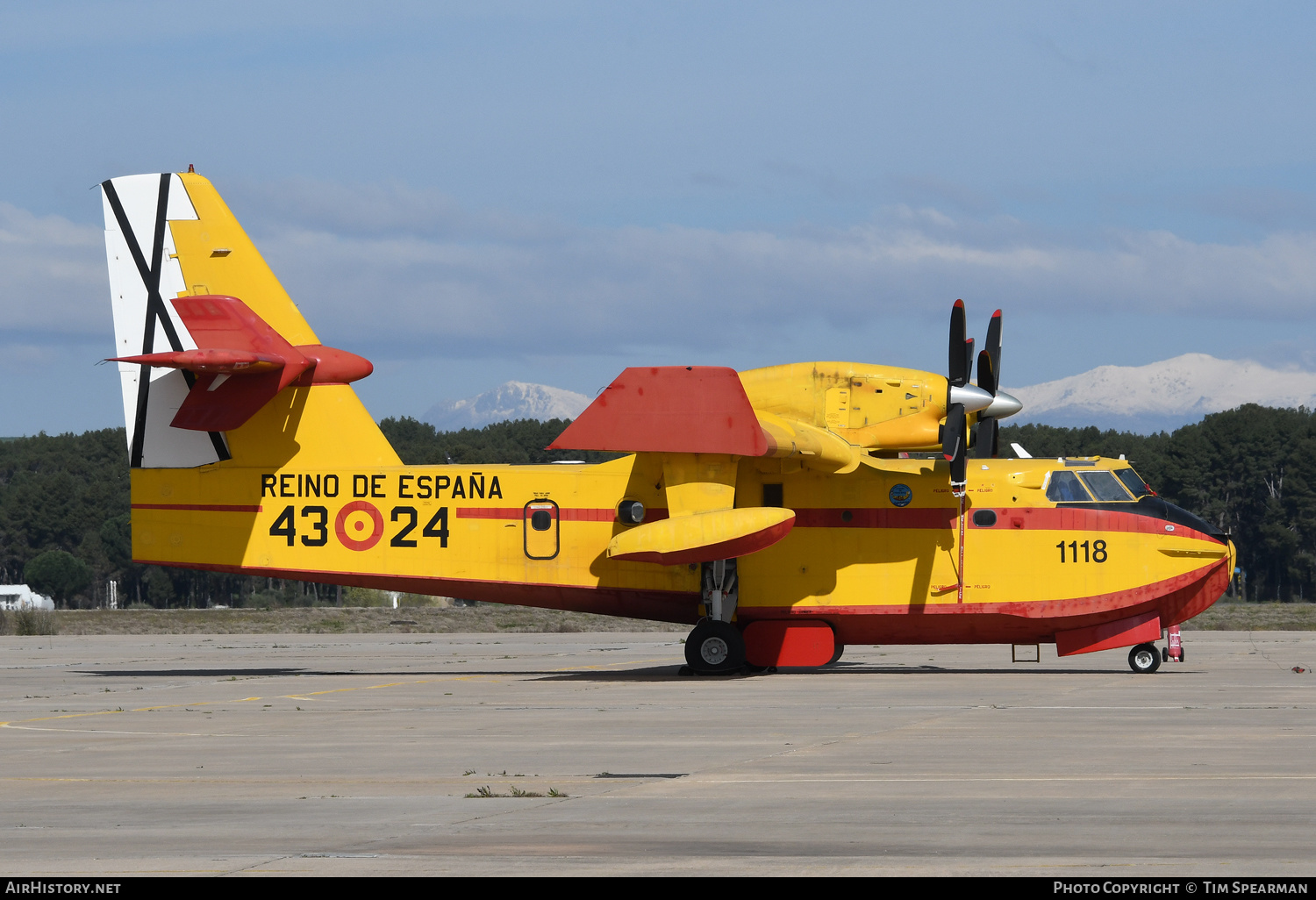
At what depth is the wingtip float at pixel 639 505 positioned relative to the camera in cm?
2722

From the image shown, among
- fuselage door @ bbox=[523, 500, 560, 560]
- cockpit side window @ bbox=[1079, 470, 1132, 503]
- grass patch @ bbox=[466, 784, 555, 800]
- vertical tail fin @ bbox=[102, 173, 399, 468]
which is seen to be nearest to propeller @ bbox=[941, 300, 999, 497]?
cockpit side window @ bbox=[1079, 470, 1132, 503]

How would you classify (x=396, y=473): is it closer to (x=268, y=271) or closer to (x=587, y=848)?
(x=268, y=271)

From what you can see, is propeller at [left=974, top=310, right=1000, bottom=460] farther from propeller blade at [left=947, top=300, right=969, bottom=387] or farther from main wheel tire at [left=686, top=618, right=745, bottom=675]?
main wheel tire at [left=686, top=618, right=745, bottom=675]

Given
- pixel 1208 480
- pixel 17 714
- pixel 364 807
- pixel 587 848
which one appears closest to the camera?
pixel 587 848

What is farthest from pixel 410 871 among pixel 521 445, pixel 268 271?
pixel 521 445

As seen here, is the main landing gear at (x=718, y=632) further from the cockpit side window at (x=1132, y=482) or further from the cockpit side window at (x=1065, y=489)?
the cockpit side window at (x=1132, y=482)

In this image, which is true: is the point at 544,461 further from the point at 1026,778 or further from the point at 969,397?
the point at 1026,778

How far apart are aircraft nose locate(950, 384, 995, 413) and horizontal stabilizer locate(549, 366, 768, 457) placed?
14.0ft

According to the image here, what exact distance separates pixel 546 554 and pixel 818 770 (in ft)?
46.8

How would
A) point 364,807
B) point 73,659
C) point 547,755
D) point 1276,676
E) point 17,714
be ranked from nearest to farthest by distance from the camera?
point 364,807, point 547,755, point 17,714, point 1276,676, point 73,659

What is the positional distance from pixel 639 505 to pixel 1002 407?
723 centimetres

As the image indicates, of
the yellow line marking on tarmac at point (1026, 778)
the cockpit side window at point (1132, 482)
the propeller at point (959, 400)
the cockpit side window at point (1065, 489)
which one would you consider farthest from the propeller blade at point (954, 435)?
the yellow line marking on tarmac at point (1026, 778)

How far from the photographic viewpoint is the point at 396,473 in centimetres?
2827

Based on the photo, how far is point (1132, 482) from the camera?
28.0 meters
